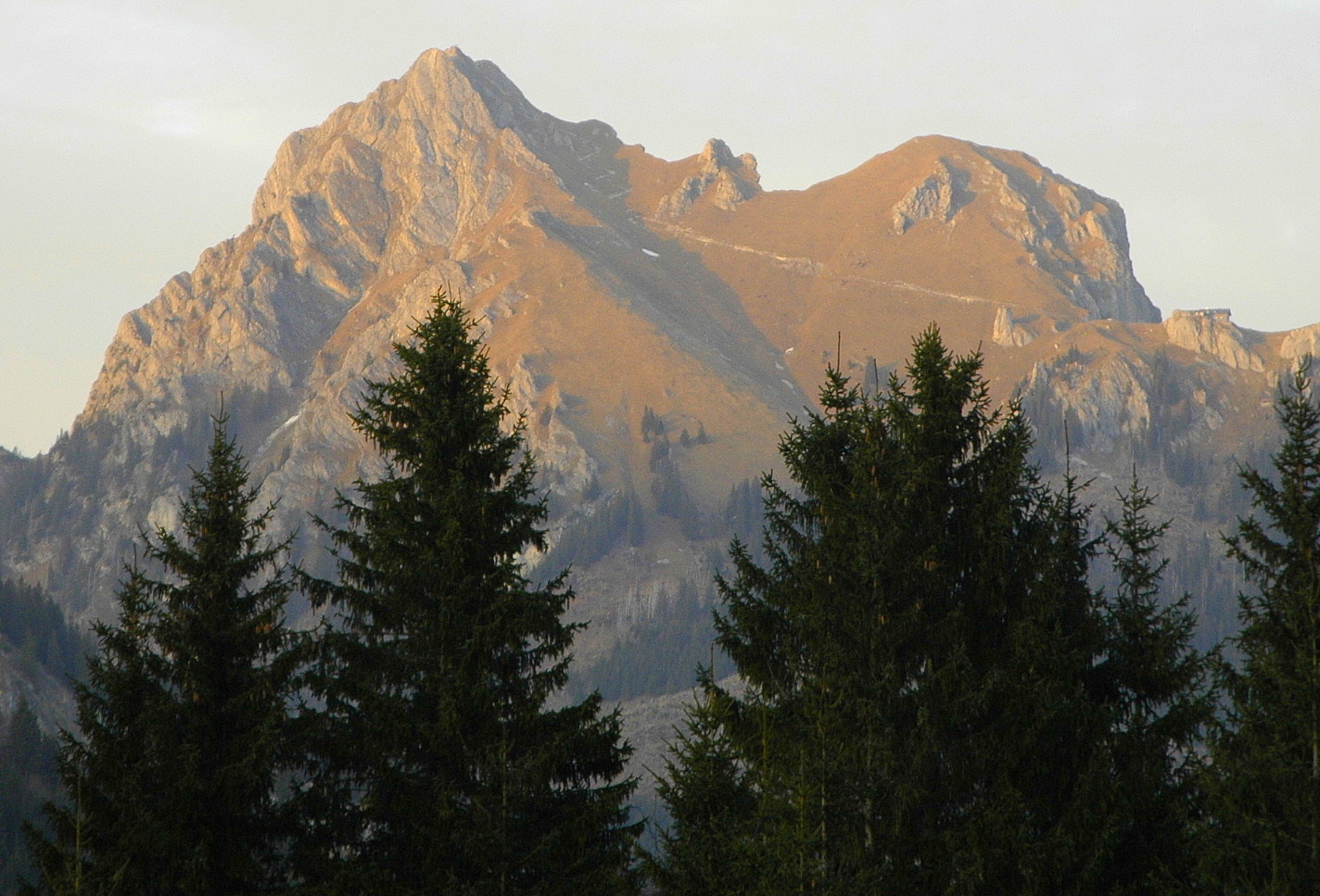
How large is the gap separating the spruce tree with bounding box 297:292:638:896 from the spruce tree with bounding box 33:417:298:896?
1033mm

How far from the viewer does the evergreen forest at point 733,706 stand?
1019 inches

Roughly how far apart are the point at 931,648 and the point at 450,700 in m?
9.45

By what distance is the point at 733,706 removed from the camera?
3069 centimetres

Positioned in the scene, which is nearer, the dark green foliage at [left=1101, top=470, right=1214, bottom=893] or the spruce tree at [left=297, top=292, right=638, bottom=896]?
the spruce tree at [left=297, top=292, right=638, bottom=896]

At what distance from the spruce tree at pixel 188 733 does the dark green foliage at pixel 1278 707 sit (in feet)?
54.6

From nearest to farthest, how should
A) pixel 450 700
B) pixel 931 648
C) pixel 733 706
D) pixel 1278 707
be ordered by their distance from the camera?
pixel 1278 707 < pixel 450 700 < pixel 931 648 < pixel 733 706

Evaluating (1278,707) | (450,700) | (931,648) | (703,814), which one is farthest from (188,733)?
(1278,707)

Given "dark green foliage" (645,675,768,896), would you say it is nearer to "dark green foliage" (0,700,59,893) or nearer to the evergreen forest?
the evergreen forest

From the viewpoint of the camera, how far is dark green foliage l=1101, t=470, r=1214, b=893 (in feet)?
90.9

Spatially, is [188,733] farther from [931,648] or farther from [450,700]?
[931,648]

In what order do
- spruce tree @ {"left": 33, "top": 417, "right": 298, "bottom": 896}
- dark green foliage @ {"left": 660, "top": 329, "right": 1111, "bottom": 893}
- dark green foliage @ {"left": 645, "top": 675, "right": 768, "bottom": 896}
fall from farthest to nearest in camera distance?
dark green foliage @ {"left": 660, "top": 329, "right": 1111, "bottom": 893} < spruce tree @ {"left": 33, "top": 417, "right": 298, "bottom": 896} < dark green foliage @ {"left": 645, "top": 675, "right": 768, "bottom": 896}

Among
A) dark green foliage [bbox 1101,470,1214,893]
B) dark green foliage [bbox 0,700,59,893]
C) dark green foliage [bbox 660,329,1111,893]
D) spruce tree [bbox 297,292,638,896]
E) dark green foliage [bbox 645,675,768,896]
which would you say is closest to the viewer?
dark green foliage [bbox 645,675,768,896]

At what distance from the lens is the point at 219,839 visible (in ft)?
91.1

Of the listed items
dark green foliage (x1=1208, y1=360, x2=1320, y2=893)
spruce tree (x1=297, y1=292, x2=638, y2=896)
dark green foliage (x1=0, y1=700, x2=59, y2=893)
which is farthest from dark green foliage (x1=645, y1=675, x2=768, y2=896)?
dark green foliage (x1=0, y1=700, x2=59, y2=893)
